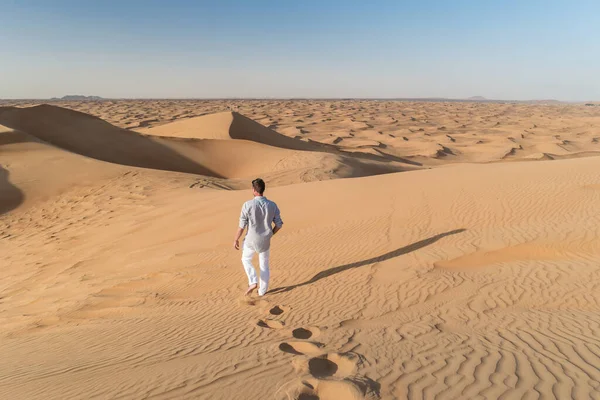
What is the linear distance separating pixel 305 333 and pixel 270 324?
0.52 metres

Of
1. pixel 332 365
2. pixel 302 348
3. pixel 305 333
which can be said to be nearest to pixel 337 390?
pixel 332 365

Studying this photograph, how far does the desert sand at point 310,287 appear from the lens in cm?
330

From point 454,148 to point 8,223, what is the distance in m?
28.4

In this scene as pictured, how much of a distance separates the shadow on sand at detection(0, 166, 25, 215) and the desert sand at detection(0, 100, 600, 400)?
81 millimetres

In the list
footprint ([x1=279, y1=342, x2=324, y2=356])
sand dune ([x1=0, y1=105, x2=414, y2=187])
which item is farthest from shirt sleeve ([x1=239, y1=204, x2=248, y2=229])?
sand dune ([x1=0, y1=105, x2=414, y2=187])

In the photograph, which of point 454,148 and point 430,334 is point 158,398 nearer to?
point 430,334

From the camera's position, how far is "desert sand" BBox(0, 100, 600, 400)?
3.30 meters

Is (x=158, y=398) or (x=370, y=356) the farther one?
(x=370, y=356)

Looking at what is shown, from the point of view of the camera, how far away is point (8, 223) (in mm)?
11406

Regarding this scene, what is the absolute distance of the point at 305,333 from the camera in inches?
170

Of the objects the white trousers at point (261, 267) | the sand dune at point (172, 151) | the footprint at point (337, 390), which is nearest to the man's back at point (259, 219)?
the white trousers at point (261, 267)

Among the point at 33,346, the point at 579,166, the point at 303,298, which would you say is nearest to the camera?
the point at 33,346

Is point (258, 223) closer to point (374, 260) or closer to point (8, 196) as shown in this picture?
point (374, 260)

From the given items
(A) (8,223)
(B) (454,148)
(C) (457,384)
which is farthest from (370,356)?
(B) (454,148)
